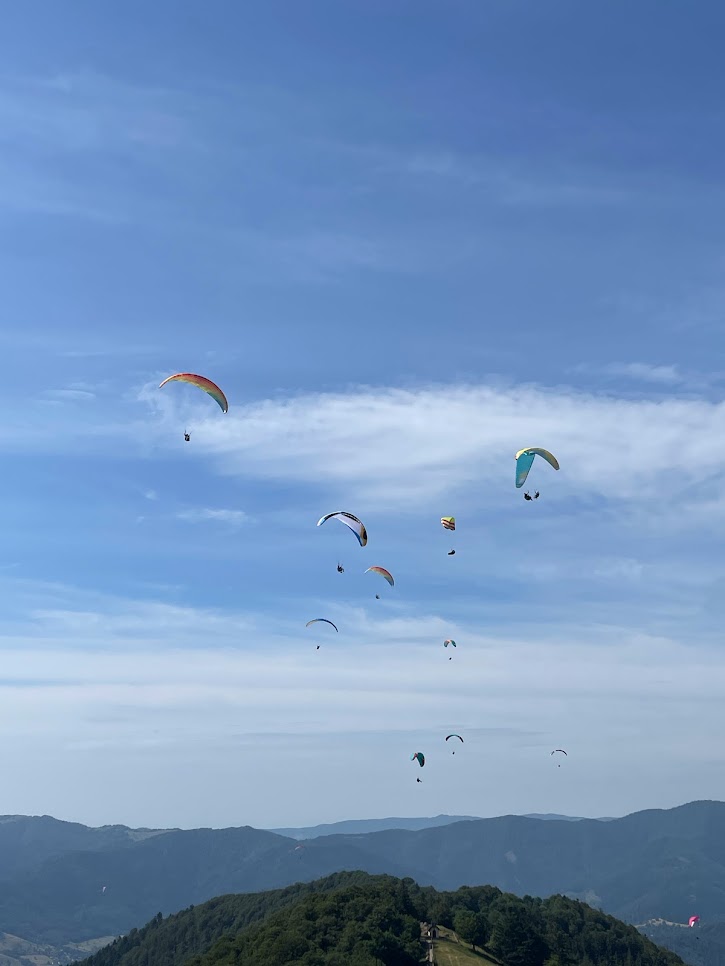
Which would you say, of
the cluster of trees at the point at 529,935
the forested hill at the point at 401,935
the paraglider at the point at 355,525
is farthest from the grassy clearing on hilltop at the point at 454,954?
the paraglider at the point at 355,525

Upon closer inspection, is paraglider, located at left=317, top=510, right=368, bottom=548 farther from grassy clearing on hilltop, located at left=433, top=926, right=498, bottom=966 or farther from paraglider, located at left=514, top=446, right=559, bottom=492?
grassy clearing on hilltop, located at left=433, top=926, right=498, bottom=966

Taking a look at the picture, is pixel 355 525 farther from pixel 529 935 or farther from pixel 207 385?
pixel 529 935

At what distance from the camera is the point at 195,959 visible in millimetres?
136375

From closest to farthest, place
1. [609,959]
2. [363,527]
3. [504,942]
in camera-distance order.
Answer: [363,527] → [504,942] → [609,959]

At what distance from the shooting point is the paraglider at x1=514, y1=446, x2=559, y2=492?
7369cm

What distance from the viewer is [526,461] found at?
75062mm

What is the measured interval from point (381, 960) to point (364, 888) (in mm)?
42874

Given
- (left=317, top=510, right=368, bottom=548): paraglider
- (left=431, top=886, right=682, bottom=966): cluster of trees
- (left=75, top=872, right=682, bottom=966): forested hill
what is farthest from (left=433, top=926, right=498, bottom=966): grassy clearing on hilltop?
(left=317, top=510, right=368, bottom=548): paraglider

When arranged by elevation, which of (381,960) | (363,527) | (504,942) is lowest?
(381,960)

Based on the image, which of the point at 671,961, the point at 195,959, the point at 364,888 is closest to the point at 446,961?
the point at 364,888

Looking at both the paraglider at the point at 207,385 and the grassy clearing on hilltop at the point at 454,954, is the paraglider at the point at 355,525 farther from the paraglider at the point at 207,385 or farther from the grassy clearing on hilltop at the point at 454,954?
the grassy clearing on hilltop at the point at 454,954

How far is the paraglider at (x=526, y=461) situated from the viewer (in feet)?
242

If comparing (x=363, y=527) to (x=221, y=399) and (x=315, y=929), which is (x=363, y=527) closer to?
(x=221, y=399)

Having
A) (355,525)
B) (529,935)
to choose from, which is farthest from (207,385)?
(529,935)
